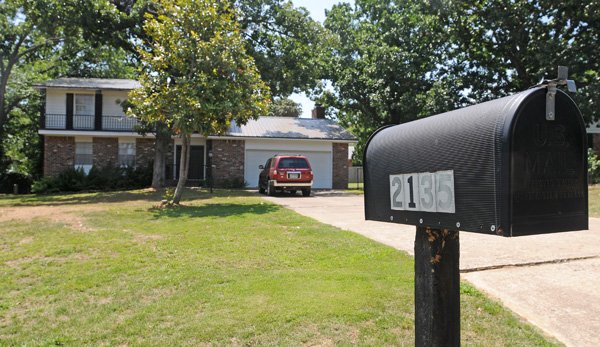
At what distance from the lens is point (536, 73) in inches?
816

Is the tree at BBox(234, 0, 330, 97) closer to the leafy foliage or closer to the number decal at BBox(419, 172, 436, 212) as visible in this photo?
the leafy foliage

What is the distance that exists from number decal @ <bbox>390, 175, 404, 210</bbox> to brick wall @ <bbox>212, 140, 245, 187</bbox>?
22218mm

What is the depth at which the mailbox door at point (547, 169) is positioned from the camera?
148 cm

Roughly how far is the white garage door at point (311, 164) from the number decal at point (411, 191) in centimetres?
2283

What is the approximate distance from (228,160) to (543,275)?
20.2 meters

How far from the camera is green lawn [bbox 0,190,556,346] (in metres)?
3.80

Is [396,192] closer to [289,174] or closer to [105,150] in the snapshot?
[289,174]

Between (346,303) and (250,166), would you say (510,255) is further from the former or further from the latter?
(250,166)

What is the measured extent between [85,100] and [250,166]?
10.3 meters

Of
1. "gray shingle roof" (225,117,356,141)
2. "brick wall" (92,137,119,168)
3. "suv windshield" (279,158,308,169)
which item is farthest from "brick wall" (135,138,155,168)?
"suv windshield" (279,158,308,169)

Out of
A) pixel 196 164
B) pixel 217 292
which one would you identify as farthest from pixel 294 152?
pixel 217 292

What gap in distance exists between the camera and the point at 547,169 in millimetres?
1535

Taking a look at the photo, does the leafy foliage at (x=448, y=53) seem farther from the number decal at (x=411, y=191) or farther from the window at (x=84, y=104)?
the number decal at (x=411, y=191)

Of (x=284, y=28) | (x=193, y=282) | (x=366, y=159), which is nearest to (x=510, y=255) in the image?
(x=193, y=282)
